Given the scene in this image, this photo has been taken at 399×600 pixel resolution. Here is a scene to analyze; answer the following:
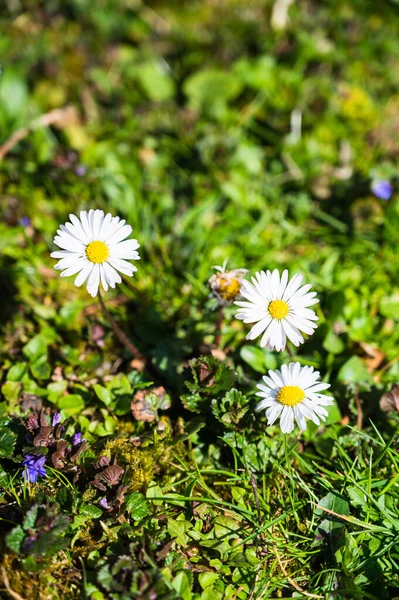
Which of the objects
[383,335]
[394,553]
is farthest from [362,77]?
[394,553]

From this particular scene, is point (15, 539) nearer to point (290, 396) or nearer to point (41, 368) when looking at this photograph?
point (41, 368)

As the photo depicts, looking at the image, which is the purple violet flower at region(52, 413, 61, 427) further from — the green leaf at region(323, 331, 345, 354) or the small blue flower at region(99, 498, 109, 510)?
the green leaf at region(323, 331, 345, 354)

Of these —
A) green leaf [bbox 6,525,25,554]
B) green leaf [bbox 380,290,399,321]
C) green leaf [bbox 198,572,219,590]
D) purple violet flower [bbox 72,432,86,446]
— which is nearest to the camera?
green leaf [bbox 6,525,25,554]

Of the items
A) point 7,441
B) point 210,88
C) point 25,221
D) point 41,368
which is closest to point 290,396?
point 7,441

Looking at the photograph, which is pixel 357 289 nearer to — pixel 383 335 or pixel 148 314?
pixel 383 335

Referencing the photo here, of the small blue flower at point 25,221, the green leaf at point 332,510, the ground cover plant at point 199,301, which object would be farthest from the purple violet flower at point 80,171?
the green leaf at point 332,510

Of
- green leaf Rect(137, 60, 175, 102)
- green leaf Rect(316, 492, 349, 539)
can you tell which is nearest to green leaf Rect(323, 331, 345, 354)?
green leaf Rect(316, 492, 349, 539)

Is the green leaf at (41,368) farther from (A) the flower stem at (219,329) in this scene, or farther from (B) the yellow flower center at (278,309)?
(B) the yellow flower center at (278,309)
